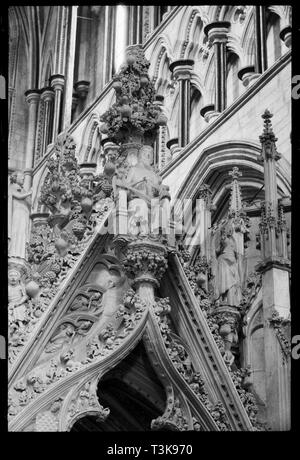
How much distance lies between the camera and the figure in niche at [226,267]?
12.2 metres

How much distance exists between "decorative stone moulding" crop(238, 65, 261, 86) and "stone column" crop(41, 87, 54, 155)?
9.23 m

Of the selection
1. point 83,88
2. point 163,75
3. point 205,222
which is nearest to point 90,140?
point 83,88

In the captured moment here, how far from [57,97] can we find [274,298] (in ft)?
54.8

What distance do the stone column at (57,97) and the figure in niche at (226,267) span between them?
14295 millimetres

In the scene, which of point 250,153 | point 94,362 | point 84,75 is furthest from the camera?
point 84,75

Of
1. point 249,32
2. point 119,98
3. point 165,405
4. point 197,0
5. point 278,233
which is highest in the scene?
point 249,32

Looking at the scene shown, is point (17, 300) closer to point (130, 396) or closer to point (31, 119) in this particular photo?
point (130, 396)

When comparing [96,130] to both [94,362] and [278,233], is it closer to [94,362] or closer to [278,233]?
[278,233]

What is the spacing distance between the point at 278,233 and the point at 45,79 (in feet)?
56.8

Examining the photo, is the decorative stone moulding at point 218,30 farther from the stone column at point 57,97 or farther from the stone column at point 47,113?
the stone column at point 47,113

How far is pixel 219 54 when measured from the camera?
1992 cm

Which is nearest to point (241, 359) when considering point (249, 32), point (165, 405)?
point (165, 405)

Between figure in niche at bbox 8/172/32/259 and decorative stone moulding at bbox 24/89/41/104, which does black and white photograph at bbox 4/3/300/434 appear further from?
decorative stone moulding at bbox 24/89/41/104

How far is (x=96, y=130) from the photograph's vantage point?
25031 mm
